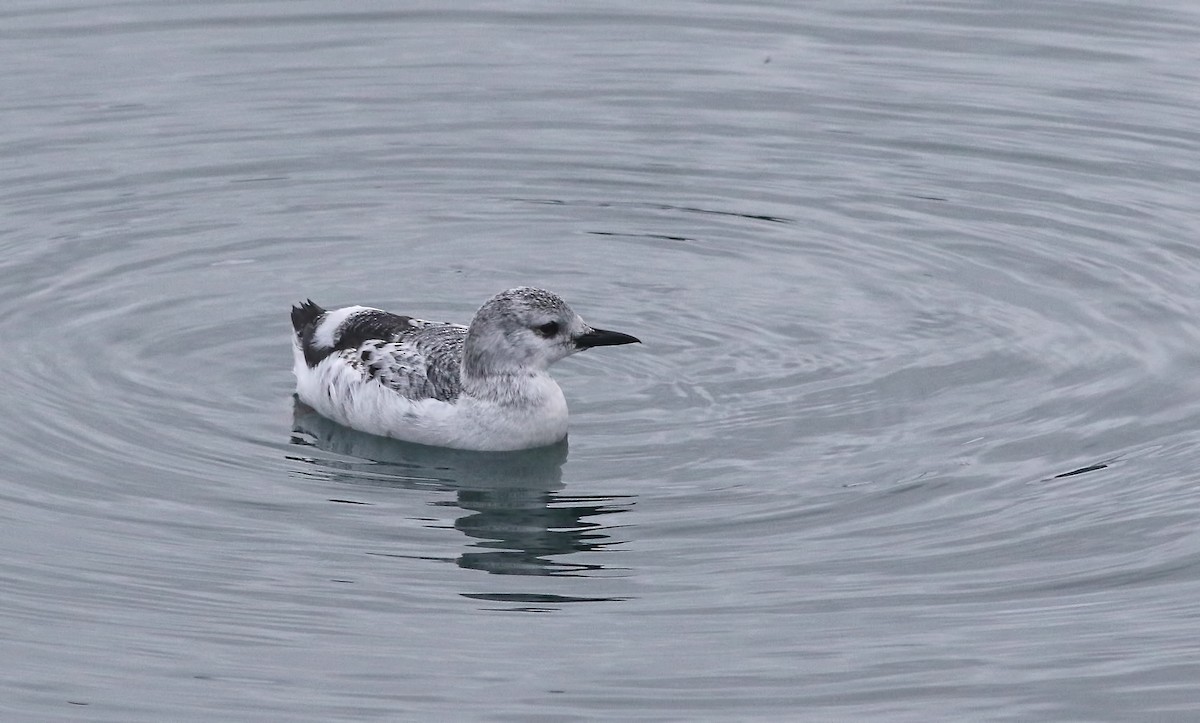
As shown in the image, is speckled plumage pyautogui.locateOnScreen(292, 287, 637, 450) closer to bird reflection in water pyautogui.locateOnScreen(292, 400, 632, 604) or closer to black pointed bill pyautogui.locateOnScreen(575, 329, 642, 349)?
black pointed bill pyautogui.locateOnScreen(575, 329, 642, 349)

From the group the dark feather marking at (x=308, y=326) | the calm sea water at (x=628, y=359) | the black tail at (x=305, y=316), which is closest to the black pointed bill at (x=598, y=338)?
the calm sea water at (x=628, y=359)

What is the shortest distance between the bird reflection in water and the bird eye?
0.64 meters

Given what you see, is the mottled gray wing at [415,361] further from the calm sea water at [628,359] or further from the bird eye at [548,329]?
the bird eye at [548,329]

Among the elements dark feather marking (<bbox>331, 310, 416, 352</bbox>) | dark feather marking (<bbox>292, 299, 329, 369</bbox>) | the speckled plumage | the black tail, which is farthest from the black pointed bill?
the black tail

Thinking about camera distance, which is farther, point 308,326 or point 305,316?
point 305,316

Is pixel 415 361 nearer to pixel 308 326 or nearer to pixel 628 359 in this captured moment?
pixel 308 326

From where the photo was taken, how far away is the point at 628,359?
13.6 metres

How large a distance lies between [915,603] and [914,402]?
8.69ft

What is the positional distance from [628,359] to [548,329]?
4.05 ft

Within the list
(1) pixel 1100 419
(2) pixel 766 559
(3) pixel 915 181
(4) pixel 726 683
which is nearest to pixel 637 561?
(2) pixel 766 559

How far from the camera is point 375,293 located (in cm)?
1462

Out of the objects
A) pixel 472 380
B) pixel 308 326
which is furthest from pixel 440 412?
pixel 308 326

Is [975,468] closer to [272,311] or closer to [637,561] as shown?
[637,561]

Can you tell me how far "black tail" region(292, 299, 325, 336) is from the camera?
1334 cm
